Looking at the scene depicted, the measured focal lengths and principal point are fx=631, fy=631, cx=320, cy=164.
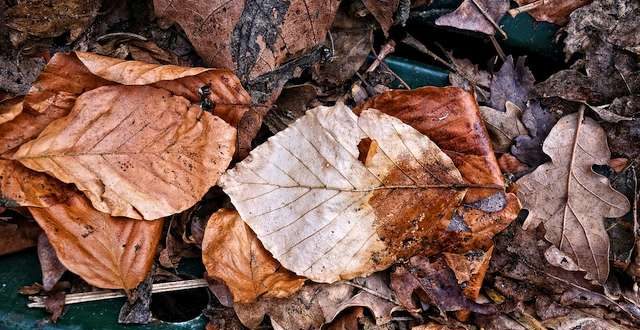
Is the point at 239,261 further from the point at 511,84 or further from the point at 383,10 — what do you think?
the point at 511,84

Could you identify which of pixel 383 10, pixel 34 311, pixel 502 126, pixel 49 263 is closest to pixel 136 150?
pixel 49 263

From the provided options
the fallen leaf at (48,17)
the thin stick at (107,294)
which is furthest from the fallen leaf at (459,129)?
the fallen leaf at (48,17)

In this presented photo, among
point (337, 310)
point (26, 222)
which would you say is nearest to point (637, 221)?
point (337, 310)

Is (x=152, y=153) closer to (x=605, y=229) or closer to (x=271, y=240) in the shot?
(x=271, y=240)

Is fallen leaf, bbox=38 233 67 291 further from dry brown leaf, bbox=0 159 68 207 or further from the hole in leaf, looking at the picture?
the hole in leaf

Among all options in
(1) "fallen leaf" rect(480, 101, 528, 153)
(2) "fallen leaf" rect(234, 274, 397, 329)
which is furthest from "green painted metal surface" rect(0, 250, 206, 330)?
(1) "fallen leaf" rect(480, 101, 528, 153)

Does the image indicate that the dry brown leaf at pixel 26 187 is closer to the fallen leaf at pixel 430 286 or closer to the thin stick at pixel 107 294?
the thin stick at pixel 107 294
